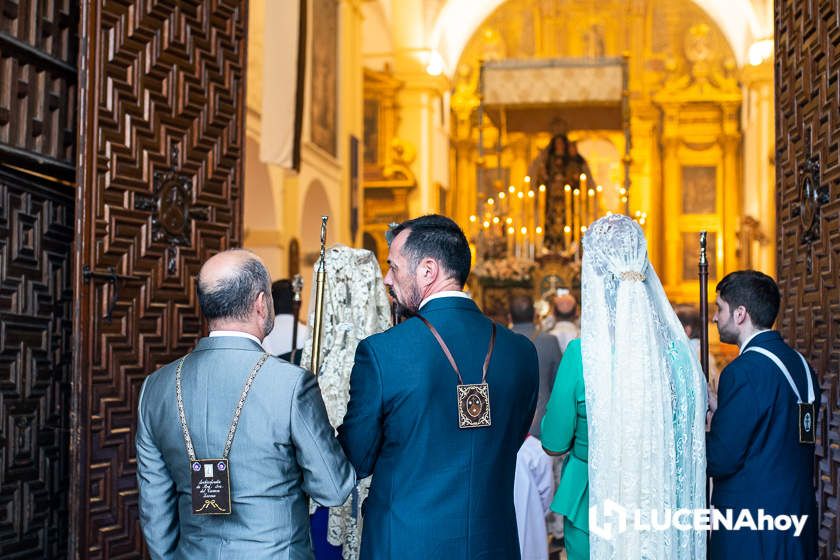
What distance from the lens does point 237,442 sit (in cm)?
Answer: 285

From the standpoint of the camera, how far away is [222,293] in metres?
2.89

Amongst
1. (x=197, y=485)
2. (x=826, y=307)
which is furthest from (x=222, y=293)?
(x=826, y=307)

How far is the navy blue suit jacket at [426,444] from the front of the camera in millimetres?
2918

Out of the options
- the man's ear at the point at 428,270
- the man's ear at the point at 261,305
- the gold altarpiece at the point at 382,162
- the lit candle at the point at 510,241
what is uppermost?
the gold altarpiece at the point at 382,162

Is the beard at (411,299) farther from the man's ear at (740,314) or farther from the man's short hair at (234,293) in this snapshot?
the man's ear at (740,314)

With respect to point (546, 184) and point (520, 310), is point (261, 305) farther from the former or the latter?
point (546, 184)

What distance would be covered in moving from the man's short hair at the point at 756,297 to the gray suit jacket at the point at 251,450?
5.96 feet

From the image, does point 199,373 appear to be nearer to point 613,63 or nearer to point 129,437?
point 129,437

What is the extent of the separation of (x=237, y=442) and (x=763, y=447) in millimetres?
2032

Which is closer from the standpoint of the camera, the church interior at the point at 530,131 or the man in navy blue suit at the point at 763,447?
the man in navy blue suit at the point at 763,447

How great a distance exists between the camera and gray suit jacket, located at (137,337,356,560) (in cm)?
285

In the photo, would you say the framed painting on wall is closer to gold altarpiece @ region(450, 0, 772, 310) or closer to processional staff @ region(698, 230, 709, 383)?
gold altarpiece @ region(450, 0, 772, 310)

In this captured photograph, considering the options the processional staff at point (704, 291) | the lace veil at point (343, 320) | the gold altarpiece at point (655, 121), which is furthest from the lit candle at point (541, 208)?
the lace veil at point (343, 320)

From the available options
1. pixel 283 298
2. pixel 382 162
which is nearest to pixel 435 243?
pixel 283 298
